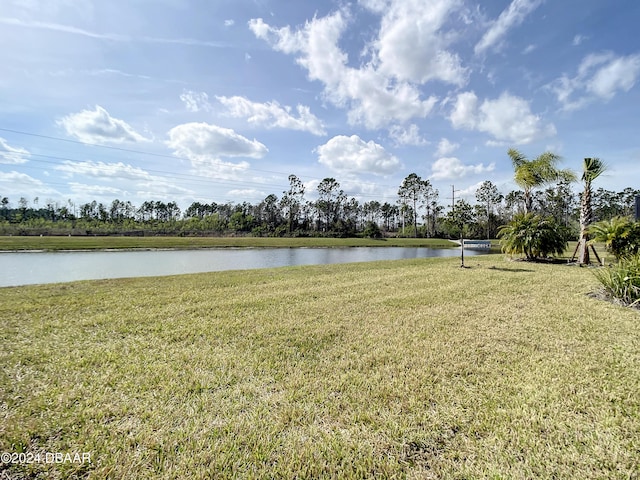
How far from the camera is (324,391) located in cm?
261

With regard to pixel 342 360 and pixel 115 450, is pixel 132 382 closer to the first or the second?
pixel 115 450

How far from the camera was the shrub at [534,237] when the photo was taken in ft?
38.7

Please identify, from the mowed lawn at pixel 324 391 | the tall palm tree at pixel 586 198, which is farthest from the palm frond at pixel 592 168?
the mowed lawn at pixel 324 391

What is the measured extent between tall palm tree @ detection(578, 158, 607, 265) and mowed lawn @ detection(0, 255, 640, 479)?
282 inches

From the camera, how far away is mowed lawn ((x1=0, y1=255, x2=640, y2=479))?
1845 mm

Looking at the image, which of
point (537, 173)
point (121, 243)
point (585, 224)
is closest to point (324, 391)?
point (585, 224)

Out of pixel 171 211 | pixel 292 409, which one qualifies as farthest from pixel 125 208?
pixel 292 409

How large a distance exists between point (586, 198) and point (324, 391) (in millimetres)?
13216

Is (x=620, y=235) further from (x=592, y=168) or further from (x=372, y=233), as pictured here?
(x=372, y=233)

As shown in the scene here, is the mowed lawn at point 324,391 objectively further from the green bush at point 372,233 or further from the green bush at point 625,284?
the green bush at point 372,233

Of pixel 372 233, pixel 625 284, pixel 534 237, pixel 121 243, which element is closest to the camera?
pixel 625 284

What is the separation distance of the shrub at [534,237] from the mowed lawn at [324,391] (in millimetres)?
7467

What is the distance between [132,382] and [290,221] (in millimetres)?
57799

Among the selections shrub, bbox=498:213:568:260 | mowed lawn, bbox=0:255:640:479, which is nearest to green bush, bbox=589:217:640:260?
shrub, bbox=498:213:568:260
